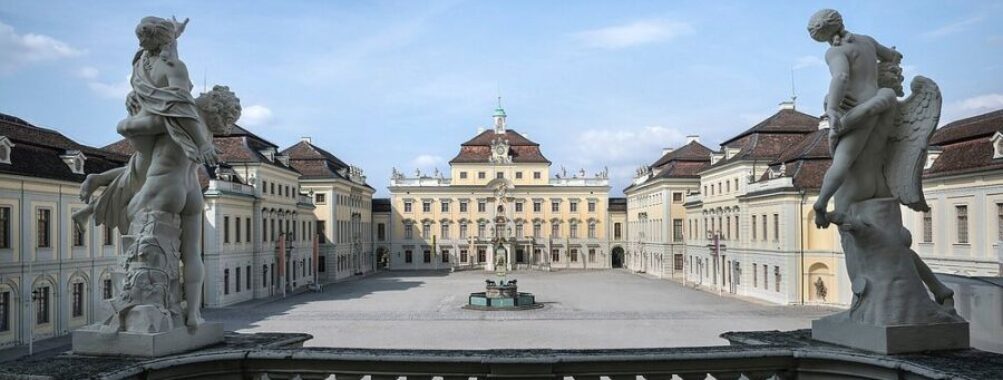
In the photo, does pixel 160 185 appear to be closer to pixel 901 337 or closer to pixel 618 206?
pixel 901 337

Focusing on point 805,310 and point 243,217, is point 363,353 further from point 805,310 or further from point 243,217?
point 243,217

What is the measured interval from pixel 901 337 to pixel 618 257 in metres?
77.6

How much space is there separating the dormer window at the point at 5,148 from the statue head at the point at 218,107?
2229 centimetres

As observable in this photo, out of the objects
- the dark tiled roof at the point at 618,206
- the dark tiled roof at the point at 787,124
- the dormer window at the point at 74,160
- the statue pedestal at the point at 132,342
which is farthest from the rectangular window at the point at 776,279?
the dark tiled roof at the point at 618,206

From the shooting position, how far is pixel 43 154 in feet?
90.3

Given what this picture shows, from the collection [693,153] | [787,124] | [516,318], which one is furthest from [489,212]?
[516,318]

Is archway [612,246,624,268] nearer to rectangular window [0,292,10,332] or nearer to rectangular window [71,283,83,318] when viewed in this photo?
rectangular window [71,283,83,318]

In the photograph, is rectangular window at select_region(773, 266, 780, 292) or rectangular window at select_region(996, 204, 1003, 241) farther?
rectangular window at select_region(773, 266, 780, 292)

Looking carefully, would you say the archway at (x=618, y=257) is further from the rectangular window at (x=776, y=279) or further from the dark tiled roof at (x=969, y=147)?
the dark tiled roof at (x=969, y=147)

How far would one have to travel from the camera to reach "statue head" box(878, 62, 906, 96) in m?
5.85

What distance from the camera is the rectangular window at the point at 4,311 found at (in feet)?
80.1

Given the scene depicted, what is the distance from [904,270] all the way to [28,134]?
3015cm

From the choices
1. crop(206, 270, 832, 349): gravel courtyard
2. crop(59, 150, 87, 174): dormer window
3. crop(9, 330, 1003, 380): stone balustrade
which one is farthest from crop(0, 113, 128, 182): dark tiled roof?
crop(9, 330, 1003, 380): stone balustrade

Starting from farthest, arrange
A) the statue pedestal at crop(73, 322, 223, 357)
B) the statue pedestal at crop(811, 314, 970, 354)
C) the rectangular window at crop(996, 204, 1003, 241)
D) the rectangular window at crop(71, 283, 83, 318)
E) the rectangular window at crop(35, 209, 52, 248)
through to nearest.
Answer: the rectangular window at crop(71, 283, 83, 318) → the rectangular window at crop(35, 209, 52, 248) → the rectangular window at crop(996, 204, 1003, 241) → the statue pedestal at crop(73, 322, 223, 357) → the statue pedestal at crop(811, 314, 970, 354)
